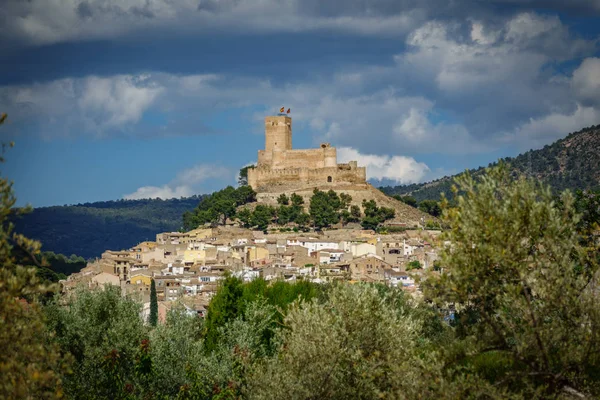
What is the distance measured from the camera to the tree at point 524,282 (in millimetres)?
10891

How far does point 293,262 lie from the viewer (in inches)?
2613

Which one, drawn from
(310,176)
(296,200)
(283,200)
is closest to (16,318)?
(296,200)

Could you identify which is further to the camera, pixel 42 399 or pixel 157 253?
pixel 157 253

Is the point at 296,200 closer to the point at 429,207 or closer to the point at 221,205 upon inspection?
the point at 221,205

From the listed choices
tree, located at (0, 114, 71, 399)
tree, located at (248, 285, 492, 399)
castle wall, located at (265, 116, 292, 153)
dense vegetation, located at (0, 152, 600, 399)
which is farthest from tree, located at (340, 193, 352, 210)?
tree, located at (0, 114, 71, 399)

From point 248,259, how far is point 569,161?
65035 millimetres

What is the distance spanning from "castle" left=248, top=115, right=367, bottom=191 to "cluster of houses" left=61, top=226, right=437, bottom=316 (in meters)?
10.4

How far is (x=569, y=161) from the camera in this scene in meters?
119

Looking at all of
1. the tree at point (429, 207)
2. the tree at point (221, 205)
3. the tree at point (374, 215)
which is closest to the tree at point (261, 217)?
the tree at point (221, 205)

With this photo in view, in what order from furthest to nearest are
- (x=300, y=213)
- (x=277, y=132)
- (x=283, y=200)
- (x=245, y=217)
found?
(x=277, y=132) → (x=283, y=200) → (x=245, y=217) → (x=300, y=213)

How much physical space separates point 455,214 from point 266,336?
51.3ft

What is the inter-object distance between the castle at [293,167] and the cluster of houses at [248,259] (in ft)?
34.1

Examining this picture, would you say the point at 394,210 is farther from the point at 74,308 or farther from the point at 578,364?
the point at 578,364

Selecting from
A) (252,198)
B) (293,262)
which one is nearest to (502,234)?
(293,262)
